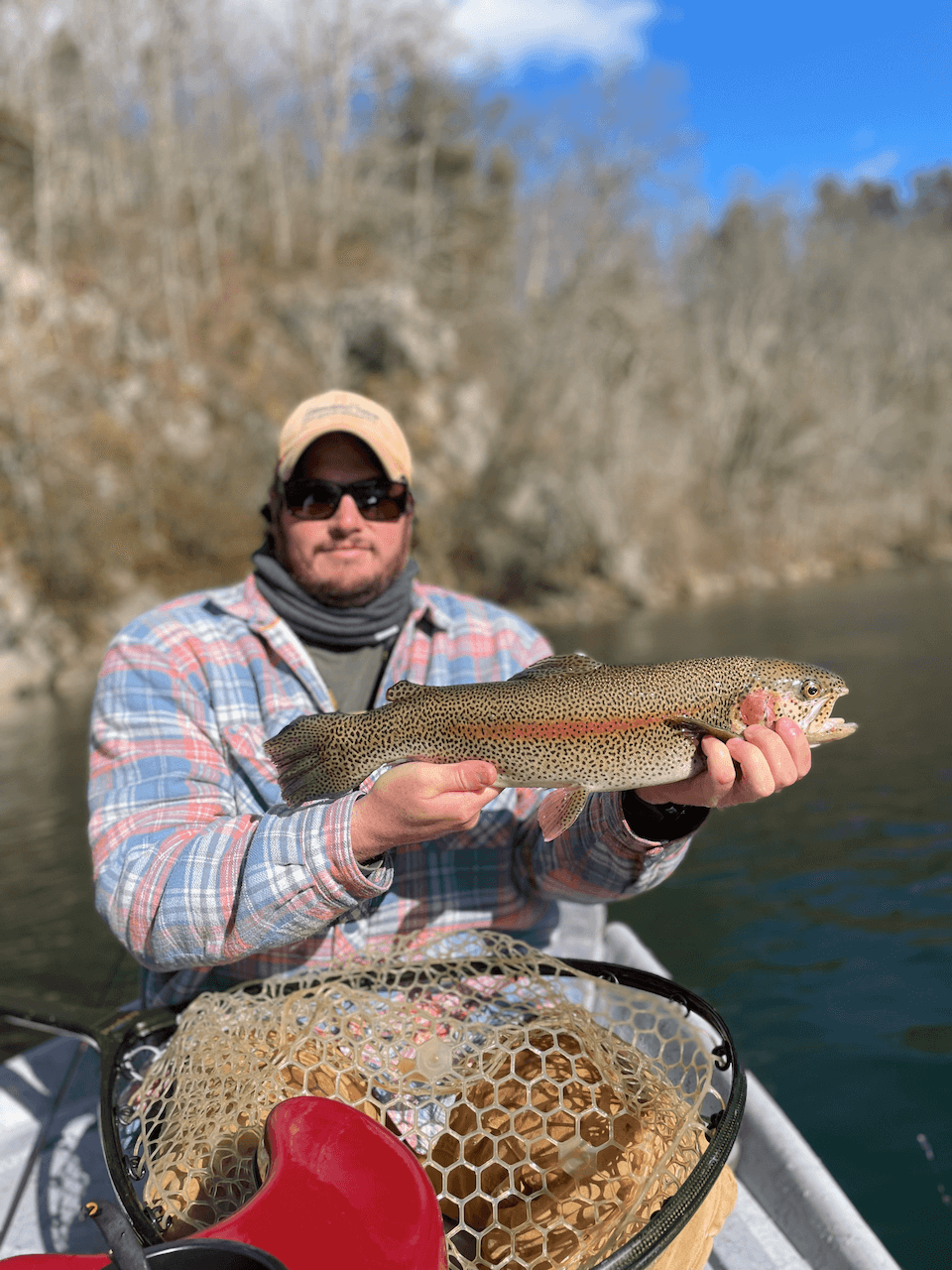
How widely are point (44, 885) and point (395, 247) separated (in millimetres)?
33943

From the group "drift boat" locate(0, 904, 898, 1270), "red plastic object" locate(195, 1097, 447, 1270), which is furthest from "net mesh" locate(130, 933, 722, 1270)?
"drift boat" locate(0, 904, 898, 1270)

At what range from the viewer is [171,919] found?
96.3 inches

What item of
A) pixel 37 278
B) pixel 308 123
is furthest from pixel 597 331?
pixel 37 278

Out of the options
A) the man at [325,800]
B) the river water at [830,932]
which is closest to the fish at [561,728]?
the man at [325,800]

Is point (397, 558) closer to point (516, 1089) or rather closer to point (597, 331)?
point (516, 1089)

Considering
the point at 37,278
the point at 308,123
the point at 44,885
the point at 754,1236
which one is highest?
the point at 308,123

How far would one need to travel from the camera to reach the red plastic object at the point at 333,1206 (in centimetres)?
178

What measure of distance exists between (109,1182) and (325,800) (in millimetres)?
1775

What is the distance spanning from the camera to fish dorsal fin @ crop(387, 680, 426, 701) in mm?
2768

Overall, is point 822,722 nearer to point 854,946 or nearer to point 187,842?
point 187,842

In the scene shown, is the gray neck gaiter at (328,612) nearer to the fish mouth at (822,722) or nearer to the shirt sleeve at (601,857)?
the shirt sleeve at (601,857)

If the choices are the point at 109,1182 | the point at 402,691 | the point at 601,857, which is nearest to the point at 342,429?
the point at 402,691

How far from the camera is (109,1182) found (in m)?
3.23

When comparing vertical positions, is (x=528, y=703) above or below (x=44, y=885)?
above
